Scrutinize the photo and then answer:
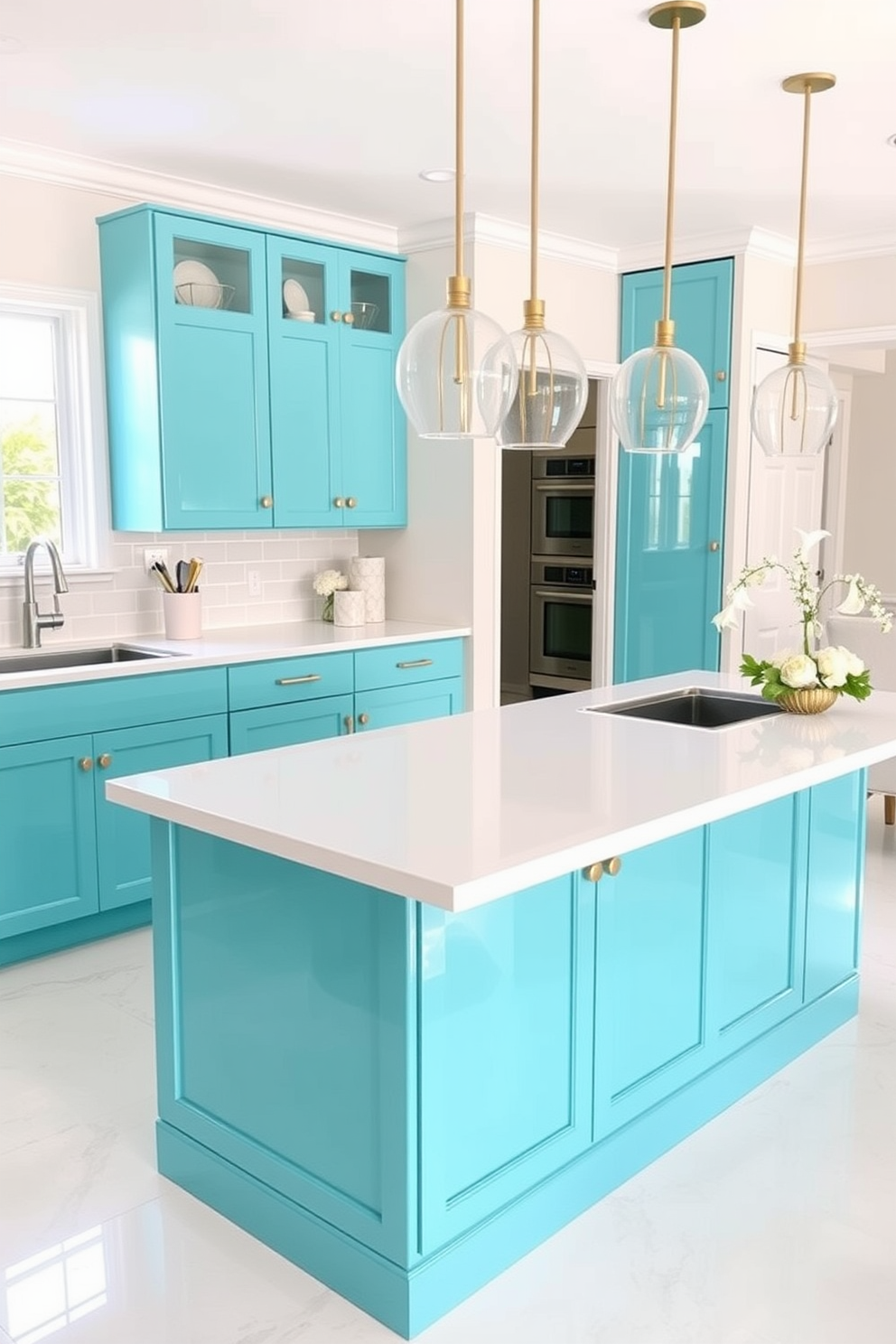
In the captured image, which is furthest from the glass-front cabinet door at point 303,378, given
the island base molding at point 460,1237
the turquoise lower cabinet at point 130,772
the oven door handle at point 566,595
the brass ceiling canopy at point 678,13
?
the island base molding at point 460,1237

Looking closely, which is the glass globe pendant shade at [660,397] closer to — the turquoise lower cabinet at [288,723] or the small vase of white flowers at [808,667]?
the small vase of white flowers at [808,667]

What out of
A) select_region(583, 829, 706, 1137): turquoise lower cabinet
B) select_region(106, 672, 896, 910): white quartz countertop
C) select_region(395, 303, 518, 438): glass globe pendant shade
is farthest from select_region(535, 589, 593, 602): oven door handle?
select_region(395, 303, 518, 438): glass globe pendant shade

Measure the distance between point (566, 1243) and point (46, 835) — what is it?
210 cm

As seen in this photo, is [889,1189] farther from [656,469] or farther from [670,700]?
[656,469]

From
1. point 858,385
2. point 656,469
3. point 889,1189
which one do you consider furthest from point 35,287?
point 858,385

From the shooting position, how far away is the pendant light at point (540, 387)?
2127 millimetres

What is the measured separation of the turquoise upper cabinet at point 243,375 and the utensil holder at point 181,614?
11.4 inches

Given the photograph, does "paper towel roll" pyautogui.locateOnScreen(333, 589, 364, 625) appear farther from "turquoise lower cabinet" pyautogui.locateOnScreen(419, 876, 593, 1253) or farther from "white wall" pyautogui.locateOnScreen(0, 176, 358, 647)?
"turquoise lower cabinet" pyautogui.locateOnScreen(419, 876, 593, 1253)

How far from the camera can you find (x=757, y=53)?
10.3 feet

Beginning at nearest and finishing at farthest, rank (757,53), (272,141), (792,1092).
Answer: (792,1092), (757,53), (272,141)

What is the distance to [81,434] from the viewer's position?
4.31m

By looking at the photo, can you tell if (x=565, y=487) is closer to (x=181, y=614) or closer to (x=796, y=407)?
(x=181, y=614)

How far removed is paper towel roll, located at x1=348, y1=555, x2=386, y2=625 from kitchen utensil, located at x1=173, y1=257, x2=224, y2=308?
4.07ft

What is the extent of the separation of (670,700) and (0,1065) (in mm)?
2064
